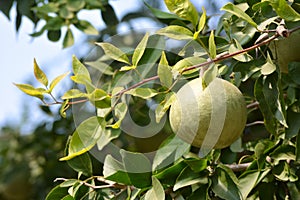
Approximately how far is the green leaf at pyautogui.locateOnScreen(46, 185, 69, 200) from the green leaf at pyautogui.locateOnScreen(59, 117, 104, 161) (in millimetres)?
92

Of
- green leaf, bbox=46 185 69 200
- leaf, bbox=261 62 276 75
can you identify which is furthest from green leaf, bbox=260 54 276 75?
green leaf, bbox=46 185 69 200

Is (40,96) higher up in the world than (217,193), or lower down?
higher up

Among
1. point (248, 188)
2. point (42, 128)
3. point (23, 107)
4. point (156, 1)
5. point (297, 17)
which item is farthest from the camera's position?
point (23, 107)

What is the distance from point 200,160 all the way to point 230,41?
7.0 inches

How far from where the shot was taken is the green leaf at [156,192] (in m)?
0.80

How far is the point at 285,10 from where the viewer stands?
30.0 inches

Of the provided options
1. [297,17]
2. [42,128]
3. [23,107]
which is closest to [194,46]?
[297,17]

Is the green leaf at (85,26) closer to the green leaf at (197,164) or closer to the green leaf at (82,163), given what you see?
the green leaf at (82,163)

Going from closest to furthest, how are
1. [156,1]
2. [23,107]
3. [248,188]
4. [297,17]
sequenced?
→ [297,17]
[248,188]
[156,1]
[23,107]

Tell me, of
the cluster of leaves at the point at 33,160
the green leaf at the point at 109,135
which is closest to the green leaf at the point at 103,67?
the green leaf at the point at 109,135

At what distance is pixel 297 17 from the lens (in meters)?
0.76

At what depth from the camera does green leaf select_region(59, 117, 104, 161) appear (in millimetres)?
861

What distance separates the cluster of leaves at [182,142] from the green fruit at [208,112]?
0.02 meters

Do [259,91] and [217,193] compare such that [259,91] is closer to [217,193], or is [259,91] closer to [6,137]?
[217,193]
